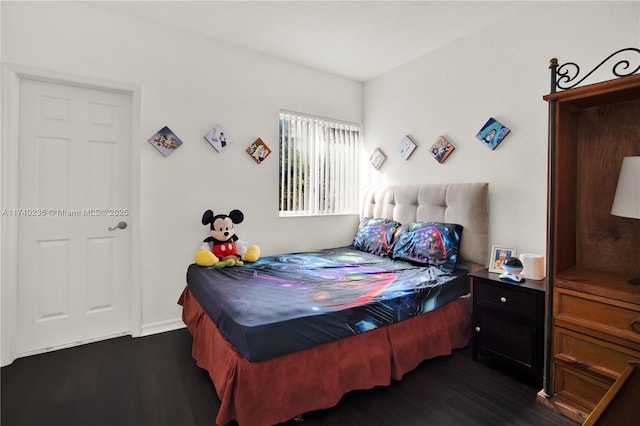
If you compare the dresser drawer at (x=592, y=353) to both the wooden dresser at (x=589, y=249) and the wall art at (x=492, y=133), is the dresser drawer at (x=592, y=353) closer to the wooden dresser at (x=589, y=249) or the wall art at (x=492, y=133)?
the wooden dresser at (x=589, y=249)

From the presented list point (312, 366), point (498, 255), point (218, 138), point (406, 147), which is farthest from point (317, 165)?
point (312, 366)

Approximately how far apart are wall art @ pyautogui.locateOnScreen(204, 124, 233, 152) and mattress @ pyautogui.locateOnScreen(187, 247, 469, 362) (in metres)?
1.15

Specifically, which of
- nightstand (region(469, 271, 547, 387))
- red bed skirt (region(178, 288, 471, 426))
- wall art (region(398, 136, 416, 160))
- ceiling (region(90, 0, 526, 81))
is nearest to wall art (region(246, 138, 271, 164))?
ceiling (region(90, 0, 526, 81))

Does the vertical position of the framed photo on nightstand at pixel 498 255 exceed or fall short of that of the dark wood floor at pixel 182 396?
it exceeds it

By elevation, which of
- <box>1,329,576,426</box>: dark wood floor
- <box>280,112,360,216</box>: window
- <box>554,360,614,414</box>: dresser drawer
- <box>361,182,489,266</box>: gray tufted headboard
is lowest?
<box>1,329,576,426</box>: dark wood floor

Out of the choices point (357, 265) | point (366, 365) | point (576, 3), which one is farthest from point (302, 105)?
point (366, 365)

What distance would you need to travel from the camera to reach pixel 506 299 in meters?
2.04

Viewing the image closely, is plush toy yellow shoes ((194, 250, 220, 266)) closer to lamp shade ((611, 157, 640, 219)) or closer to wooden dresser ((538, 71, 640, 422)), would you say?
wooden dresser ((538, 71, 640, 422))

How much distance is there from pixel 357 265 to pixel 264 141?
1589 mm

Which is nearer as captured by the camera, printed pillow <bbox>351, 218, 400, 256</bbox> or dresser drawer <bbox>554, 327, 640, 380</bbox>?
dresser drawer <bbox>554, 327, 640, 380</bbox>

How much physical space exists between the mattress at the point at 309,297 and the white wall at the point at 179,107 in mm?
464

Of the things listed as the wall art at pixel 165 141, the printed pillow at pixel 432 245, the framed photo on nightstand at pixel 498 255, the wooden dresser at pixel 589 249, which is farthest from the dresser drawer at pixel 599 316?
the wall art at pixel 165 141

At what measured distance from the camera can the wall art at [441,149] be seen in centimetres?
295

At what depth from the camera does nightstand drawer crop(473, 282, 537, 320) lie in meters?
1.93
